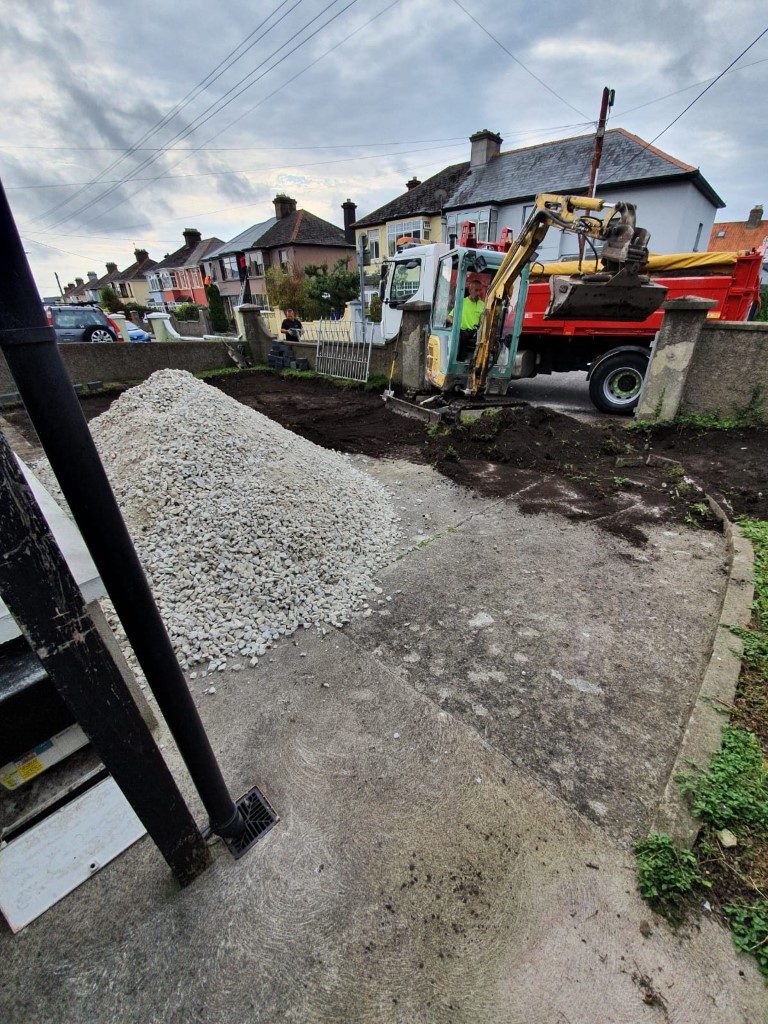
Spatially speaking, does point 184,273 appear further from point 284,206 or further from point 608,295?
point 608,295

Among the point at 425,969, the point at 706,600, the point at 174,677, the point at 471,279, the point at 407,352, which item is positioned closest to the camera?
the point at 174,677

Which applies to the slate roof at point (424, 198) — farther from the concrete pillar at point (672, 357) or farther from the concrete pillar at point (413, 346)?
the concrete pillar at point (672, 357)

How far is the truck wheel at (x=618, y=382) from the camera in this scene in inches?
304

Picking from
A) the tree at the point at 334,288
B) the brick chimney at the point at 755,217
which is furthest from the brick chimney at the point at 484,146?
the brick chimney at the point at 755,217

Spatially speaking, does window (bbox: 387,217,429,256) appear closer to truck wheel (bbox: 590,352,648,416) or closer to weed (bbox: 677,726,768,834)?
truck wheel (bbox: 590,352,648,416)

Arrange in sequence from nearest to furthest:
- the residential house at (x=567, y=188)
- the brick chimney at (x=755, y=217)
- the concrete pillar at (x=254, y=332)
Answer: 1. the concrete pillar at (x=254, y=332)
2. the residential house at (x=567, y=188)
3. the brick chimney at (x=755, y=217)

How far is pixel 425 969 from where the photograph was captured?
1533mm

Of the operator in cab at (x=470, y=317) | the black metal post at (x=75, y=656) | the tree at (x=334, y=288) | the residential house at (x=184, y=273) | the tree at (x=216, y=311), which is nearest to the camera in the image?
the black metal post at (x=75, y=656)

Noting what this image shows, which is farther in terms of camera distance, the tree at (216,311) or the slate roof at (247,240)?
the slate roof at (247,240)

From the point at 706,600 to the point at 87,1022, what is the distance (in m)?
4.04

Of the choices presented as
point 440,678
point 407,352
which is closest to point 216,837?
point 440,678

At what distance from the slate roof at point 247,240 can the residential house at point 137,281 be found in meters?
17.6

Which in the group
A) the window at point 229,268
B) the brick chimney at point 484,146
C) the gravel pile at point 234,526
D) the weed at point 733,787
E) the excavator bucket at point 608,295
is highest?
the brick chimney at point 484,146

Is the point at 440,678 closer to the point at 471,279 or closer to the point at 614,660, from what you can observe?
the point at 614,660
